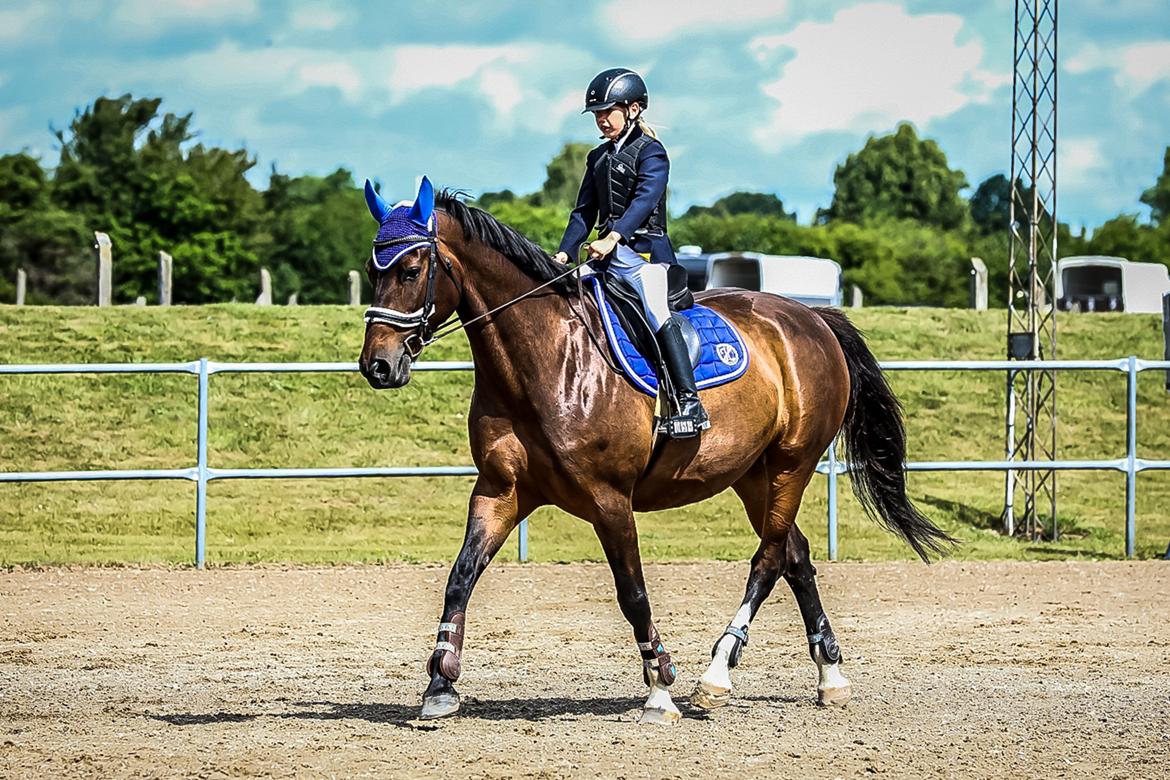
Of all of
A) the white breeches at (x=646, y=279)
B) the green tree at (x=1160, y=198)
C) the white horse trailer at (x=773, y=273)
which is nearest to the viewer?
the white breeches at (x=646, y=279)

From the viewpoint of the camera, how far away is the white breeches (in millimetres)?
6531

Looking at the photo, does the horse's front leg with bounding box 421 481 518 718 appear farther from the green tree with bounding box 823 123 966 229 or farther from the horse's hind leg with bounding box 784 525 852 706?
the green tree with bounding box 823 123 966 229

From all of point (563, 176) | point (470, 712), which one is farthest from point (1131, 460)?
point (563, 176)

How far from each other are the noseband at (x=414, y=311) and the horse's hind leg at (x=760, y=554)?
1.85 m

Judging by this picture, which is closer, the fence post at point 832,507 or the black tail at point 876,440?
the black tail at point 876,440

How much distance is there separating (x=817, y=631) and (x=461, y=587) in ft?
5.64

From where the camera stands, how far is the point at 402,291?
591 centimetres

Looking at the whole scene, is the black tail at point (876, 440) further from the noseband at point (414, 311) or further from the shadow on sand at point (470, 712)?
the noseband at point (414, 311)

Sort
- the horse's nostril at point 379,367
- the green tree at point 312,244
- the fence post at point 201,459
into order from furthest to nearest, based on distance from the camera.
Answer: the green tree at point 312,244
the fence post at point 201,459
the horse's nostril at point 379,367

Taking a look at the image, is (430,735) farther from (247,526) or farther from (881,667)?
(247,526)

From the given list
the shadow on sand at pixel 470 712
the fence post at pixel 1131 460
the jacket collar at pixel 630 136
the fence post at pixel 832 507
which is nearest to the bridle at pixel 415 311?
the jacket collar at pixel 630 136

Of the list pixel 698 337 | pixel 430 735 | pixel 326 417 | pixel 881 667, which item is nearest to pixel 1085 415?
pixel 326 417

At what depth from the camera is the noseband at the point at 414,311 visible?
5.84m

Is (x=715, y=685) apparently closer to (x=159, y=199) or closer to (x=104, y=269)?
(x=104, y=269)
